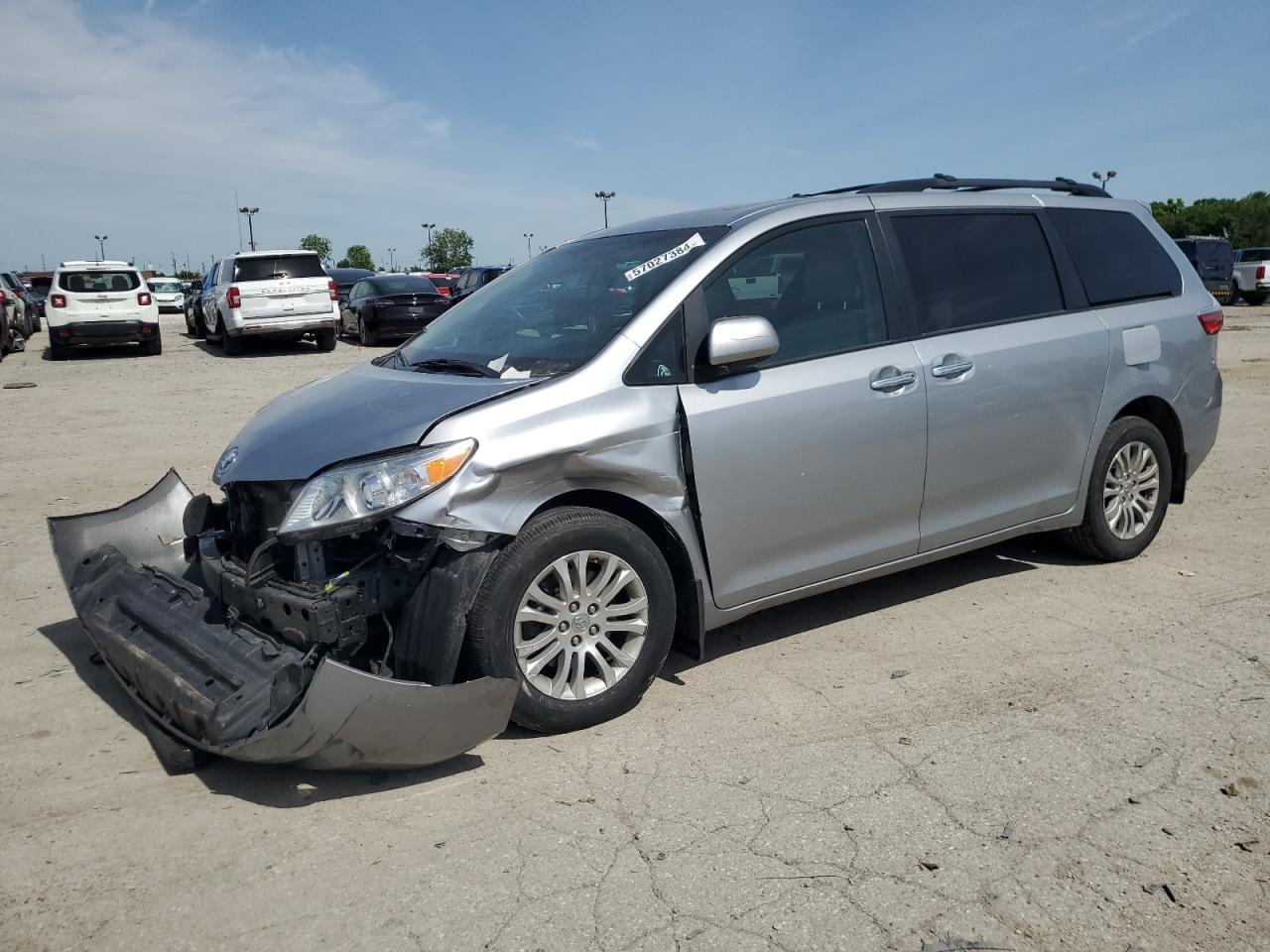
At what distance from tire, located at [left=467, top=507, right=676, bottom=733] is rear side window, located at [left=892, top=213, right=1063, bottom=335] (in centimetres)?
179

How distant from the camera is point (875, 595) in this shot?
211 inches

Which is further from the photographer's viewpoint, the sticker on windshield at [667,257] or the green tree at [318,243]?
the green tree at [318,243]

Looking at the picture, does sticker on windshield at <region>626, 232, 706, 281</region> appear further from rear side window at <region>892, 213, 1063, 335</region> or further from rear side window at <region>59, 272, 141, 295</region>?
rear side window at <region>59, 272, 141, 295</region>

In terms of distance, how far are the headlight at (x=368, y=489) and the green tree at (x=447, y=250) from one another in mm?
108697

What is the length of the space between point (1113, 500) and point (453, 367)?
11.5 ft

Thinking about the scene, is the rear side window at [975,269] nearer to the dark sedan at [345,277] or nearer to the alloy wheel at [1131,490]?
the alloy wheel at [1131,490]

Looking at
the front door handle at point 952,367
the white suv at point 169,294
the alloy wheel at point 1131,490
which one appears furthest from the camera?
the white suv at point 169,294

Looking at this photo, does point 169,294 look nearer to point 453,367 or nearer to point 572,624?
point 453,367

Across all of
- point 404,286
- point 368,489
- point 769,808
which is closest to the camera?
point 769,808

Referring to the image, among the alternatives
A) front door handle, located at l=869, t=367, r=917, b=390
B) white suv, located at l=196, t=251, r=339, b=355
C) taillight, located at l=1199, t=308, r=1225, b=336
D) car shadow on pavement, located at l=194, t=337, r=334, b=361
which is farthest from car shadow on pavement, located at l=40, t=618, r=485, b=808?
car shadow on pavement, located at l=194, t=337, r=334, b=361

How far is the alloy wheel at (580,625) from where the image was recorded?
12.2ft

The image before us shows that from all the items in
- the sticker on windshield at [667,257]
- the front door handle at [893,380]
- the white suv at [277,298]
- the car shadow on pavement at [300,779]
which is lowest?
the car shadow on pavement at [300,779]

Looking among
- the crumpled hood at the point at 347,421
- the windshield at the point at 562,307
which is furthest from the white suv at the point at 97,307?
the crumpled hood at the point at 347,421

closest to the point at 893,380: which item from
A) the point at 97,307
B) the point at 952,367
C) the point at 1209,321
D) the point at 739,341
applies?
the point at 952,367
